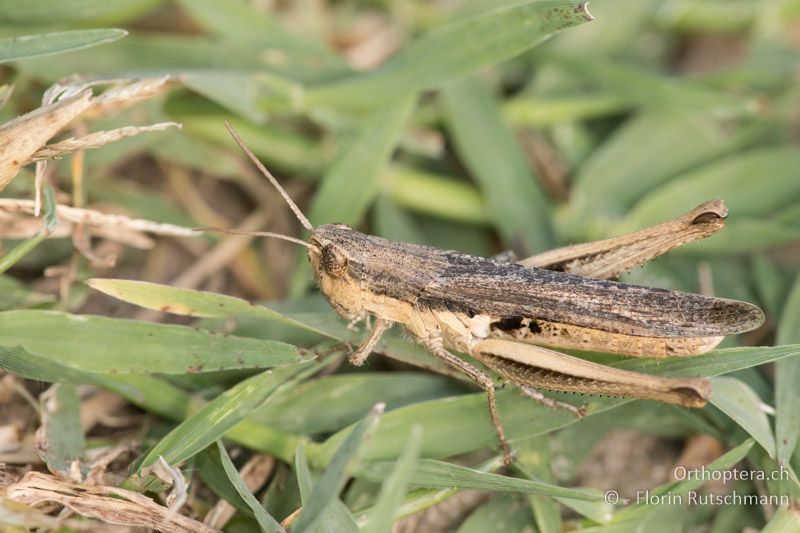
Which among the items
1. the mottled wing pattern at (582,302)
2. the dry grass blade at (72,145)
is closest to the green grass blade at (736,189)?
the mottled wing pattern at (582,302)

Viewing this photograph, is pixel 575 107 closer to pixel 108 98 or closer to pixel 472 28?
pixel 472 28

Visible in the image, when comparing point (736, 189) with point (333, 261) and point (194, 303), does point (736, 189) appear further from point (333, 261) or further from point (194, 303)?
point (194, 303)

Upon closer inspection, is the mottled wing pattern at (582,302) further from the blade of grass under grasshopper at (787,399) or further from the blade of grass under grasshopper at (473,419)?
the blade of grass under grasshopper at (787,399)

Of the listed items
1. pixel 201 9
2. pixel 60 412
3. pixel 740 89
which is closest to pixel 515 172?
pixel 740 89

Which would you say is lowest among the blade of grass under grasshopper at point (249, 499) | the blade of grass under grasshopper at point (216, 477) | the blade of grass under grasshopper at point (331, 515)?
the blade of grass under grasshopper at point (216, 477)

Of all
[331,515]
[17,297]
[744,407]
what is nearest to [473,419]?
[331,515]
